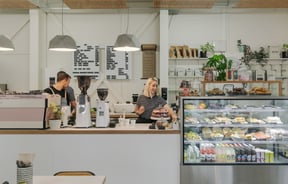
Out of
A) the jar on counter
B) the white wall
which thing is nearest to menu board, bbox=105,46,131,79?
the white wall

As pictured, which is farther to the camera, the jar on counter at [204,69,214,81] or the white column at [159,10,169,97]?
the white column at [159,10,169,97]

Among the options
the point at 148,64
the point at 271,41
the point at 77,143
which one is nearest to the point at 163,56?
the point at 148,64

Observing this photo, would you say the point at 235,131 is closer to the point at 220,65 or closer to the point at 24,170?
the point at 220,65

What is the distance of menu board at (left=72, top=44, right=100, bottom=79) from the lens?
8.19 m

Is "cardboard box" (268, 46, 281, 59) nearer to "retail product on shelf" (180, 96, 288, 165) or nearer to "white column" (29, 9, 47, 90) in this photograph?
"retail product on shelf" (180, 96, 288, 165)

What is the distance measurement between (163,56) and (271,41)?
2621mm

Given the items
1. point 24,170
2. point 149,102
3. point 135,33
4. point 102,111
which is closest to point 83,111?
point 102,111

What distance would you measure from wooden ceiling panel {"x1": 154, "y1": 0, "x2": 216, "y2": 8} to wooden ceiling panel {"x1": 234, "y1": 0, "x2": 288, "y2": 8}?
656 mm

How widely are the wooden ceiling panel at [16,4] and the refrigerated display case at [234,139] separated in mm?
4989

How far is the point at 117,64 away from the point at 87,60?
0.71 metres

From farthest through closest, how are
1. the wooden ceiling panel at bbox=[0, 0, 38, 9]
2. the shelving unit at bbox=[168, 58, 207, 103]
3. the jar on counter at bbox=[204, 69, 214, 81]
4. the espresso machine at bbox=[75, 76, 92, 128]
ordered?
the shelving unit at bbox=[168, 58, 207, 103], the wooden ceiling panel at bbox=[0, 0, 38, 9], the jar on counter at bbox=[204, 69, 214, 81], the espresso machine at bbox=[75, 76, 92, 128]

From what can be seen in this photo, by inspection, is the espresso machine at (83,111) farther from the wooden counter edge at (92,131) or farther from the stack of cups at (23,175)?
the stack of cups at (23,175)

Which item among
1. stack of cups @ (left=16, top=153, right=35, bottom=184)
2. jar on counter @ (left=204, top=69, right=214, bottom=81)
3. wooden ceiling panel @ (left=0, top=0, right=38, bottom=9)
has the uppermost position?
wooden ceiling panel @ (left=0, top=0, right=38, bottom=9)

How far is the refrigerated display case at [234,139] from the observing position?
383 centimetres
